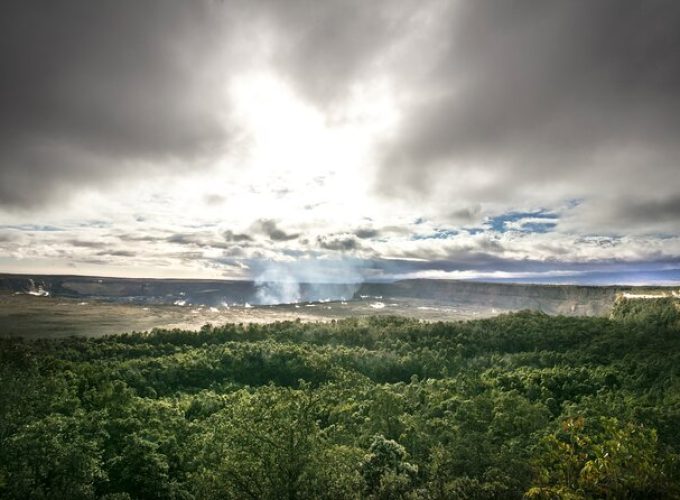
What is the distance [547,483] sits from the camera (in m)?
46.3

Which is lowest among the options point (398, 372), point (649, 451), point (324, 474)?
point (398, 372)

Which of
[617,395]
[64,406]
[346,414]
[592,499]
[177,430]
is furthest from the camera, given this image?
[617,395]

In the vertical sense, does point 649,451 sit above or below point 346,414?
above

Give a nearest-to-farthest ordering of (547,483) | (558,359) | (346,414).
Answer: (547,483) < (346,414) < (558,359)

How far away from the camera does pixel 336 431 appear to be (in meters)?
75.2

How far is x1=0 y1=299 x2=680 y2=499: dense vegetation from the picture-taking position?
44.6 meters

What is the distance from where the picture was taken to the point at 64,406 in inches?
2857

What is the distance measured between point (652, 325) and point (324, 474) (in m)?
216

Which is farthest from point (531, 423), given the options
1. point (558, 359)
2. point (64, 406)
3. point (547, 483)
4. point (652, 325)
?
point (652, 325)

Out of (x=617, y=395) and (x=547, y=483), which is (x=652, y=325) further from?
(x=547, y=483)

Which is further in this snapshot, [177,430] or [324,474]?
[177,430]

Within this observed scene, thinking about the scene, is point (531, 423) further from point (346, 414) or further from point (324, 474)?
point (324, 474)

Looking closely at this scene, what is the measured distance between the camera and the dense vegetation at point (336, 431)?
4459 centimetres

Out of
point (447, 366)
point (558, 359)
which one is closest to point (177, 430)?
point (447, 366)
